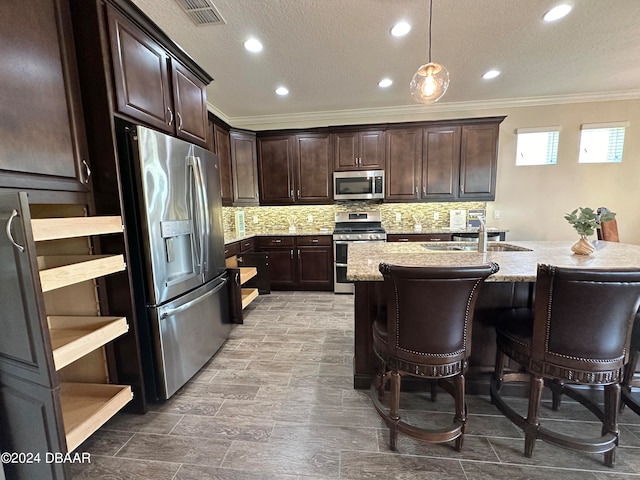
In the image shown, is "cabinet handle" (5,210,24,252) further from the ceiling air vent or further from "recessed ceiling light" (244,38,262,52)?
"recessed ceiling light" (244,38,262,52)

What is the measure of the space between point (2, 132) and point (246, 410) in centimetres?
A: 188

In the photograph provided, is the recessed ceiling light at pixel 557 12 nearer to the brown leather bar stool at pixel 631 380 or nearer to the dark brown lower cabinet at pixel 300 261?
the brown leather bar stool at pixel 631 380

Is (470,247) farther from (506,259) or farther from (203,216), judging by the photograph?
(203,216)

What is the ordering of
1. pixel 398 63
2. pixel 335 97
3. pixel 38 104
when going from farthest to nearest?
pixel 335 97, pixel 398 63, pixel 38 104

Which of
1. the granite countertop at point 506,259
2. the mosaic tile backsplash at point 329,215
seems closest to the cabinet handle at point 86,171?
the granite countertop at point 506,259

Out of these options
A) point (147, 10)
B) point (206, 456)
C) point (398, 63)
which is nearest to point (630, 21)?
point (398, 63)

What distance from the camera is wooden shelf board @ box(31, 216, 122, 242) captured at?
111cm

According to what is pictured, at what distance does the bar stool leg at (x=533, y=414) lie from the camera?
1.35 m

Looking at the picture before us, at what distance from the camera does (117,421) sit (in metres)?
1.71

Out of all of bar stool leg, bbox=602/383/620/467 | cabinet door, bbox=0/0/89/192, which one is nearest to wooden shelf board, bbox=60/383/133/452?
cabinet door, bbox=0/0/89/192

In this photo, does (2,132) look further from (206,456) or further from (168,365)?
(206,456)

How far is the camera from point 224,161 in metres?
3.88

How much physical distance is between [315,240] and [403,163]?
1.79m

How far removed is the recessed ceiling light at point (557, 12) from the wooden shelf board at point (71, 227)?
138 inches
